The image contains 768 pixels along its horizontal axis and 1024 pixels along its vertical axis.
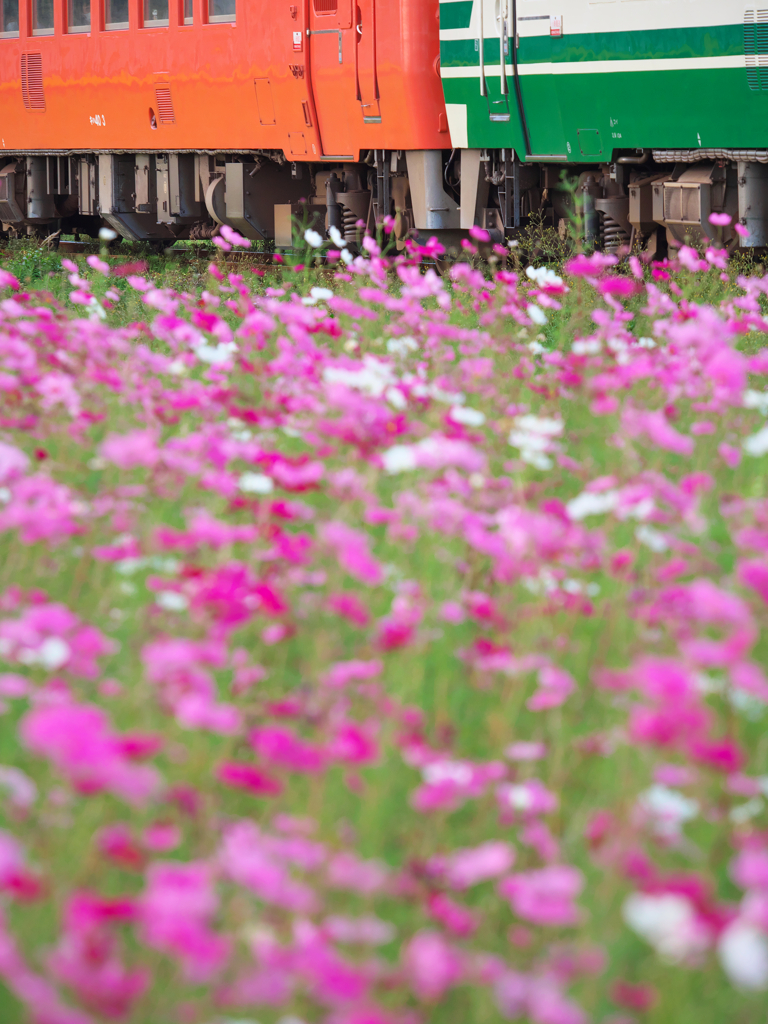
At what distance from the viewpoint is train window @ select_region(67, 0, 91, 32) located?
1457cm

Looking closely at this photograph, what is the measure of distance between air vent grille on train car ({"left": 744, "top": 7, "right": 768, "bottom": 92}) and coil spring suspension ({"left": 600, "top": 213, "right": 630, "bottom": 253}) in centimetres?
208

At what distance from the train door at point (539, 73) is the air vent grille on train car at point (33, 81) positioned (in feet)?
23.0

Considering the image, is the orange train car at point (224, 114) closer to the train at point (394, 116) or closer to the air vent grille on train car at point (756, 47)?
the train at point (394, 116)

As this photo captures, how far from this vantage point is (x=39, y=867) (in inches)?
78.5

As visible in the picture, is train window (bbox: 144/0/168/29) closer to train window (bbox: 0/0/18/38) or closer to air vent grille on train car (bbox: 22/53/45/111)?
air vent grille on train car (bbox: 22/53/45/111)

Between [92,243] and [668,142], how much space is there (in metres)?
9.60

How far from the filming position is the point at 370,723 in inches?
90.4

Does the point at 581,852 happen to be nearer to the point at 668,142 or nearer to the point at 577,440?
the point at 577,440

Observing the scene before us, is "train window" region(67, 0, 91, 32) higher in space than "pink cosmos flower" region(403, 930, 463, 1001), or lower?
higher

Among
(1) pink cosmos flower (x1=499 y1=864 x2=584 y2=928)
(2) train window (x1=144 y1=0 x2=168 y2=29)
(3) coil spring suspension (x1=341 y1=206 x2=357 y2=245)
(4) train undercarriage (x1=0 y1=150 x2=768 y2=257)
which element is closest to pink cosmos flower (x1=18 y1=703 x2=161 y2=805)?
(1) pink cosmos flower (x1=499 y1=864 x2=584 y2=928)

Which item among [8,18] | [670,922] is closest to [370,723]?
[670,922]

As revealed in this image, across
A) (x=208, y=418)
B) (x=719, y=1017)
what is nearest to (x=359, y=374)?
(x=208, y=418)

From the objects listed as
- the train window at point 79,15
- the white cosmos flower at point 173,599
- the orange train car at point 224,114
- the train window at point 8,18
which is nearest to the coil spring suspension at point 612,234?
the orange train car at point 224,114

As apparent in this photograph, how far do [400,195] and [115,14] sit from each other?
414cm
